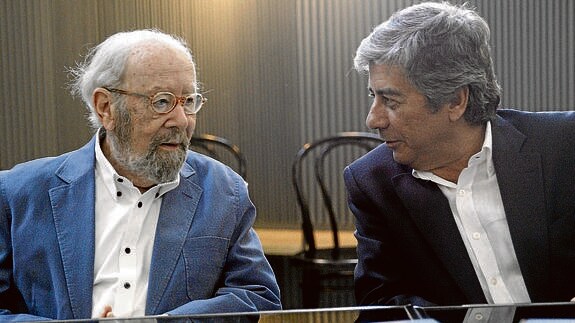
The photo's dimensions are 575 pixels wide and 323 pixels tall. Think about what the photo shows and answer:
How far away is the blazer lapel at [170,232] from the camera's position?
5.99ft

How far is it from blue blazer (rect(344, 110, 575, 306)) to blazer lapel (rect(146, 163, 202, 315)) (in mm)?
365

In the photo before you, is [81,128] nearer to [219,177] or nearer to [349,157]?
[349,157]

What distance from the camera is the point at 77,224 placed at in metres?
1.86

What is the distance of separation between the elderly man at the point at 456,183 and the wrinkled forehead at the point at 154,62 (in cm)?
39

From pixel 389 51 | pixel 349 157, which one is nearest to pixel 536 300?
pixel 389 51

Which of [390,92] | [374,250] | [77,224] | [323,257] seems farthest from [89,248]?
[323,257]

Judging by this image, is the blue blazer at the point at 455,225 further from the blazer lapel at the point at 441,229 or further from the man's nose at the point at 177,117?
the man's nose at the point at 177,117

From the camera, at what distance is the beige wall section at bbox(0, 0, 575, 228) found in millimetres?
4969

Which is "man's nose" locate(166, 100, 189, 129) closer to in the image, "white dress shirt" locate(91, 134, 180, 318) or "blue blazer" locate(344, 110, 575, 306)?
"white dress shirt" locate(91, 134, 180, 318)

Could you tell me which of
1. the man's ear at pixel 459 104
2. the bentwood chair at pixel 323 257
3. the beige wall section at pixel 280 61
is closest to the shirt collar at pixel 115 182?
the man's ear at pixel 459 104

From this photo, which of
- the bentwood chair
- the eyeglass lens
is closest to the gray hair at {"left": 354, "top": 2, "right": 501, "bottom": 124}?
the eyeglass lens

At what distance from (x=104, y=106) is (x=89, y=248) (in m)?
0.32

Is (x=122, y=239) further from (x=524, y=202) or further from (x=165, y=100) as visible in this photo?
(x=524, y=202)

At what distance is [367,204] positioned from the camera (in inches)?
77.7
